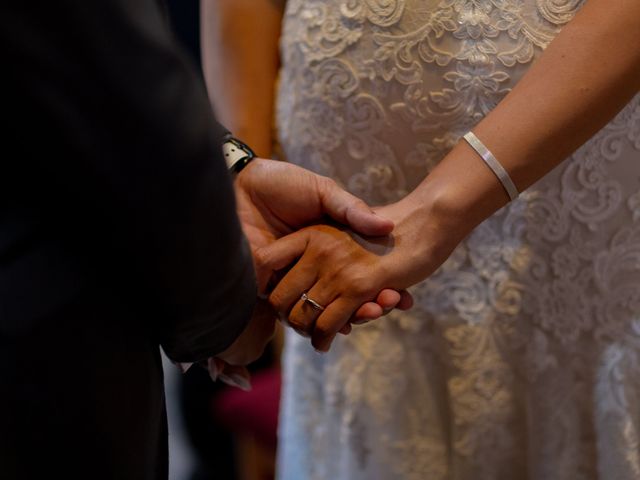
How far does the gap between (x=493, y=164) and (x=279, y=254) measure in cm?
26

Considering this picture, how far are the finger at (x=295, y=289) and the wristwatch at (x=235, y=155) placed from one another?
155 mm

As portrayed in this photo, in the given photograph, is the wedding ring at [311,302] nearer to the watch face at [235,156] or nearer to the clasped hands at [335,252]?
the clasped hands at [335,252]

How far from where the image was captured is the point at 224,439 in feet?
7.59

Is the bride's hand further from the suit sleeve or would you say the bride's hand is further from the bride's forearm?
the suit sleeve

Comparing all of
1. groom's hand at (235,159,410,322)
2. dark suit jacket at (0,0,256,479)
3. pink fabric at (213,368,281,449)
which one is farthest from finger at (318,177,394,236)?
pink fabric at (213,368,281,449)

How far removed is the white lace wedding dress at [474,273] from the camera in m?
1.05

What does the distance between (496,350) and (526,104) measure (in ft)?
1.13

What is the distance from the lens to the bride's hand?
996 mm

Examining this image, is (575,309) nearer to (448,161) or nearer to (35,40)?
(448,161)

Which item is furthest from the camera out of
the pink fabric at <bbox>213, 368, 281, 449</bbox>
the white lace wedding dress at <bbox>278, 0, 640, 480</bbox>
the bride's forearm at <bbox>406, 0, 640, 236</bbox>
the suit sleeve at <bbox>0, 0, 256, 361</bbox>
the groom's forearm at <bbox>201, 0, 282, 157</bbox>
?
the pink fabric at <bbox>213, 368, 281, 449</bbox>

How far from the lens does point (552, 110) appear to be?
0.96 meters

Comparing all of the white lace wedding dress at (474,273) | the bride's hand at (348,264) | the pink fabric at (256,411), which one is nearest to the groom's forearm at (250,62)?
the white lace wedding dress at (474,273)

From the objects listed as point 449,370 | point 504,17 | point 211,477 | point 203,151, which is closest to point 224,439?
point 211,477

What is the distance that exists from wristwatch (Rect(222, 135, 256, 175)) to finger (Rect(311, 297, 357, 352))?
0.22 metres
